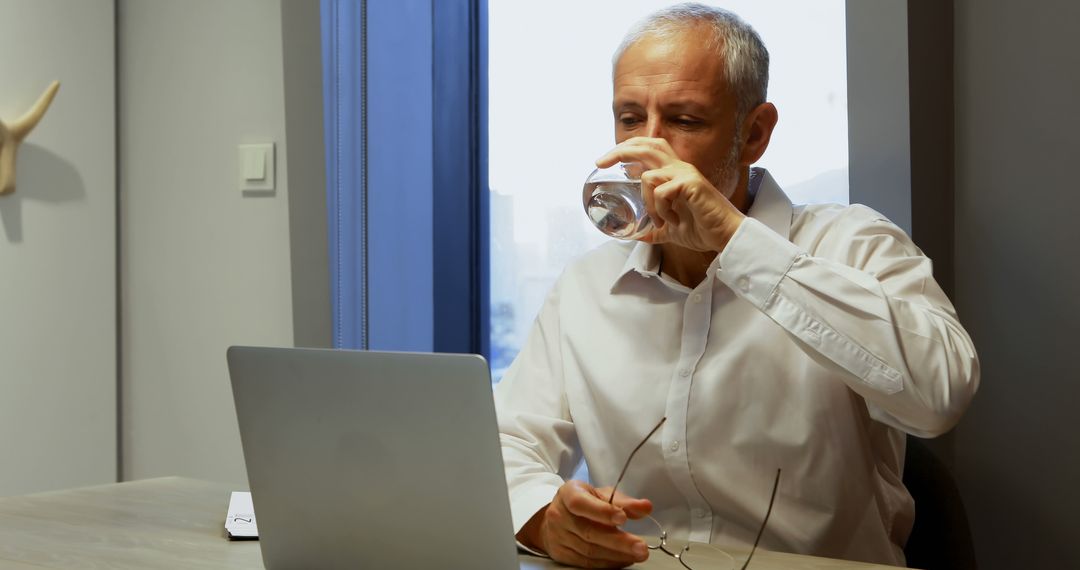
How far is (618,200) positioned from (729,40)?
0.35 meters

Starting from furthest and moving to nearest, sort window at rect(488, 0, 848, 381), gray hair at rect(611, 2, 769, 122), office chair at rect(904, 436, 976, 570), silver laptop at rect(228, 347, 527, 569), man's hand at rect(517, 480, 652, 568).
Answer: window at rect(488, 0, 848, 381)
gray hair at rect(611, 2, 769, 122)
office chair at rect(904, 436, 976, 570)
man's hand at rect(517, 480, 652, 568)
silver laptop at rect(228, 347, 527, 569)

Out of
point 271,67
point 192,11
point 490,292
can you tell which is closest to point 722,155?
point 490,292

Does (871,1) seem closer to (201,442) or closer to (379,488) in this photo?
(379,488)

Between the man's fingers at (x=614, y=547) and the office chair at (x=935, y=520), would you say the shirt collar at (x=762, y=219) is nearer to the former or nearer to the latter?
the office chair at (x=935, y=520)

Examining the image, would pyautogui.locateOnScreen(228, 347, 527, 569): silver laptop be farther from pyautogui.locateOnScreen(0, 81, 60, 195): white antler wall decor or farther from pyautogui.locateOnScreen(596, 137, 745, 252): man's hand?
pyautogui.locateOnScreen(0, 81, 60, 195): white antler wall decor

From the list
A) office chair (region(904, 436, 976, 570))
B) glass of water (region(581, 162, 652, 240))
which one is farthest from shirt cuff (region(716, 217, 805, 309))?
office chair (region(904, 436, 976, 570))

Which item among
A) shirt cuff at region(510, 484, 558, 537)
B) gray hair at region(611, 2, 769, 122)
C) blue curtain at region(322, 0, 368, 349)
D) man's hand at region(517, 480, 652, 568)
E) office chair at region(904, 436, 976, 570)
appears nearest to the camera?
man's hand at region(517, 480, 652, 568)

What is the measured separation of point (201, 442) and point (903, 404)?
1.97m

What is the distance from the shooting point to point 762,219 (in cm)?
145

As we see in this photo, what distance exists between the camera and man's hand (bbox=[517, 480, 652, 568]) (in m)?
0.97

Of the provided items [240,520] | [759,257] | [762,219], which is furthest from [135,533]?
[762,219]

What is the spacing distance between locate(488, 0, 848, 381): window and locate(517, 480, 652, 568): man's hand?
1.25 meters

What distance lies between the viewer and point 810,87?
2.08m

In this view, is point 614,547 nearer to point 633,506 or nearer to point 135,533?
point 633,506
